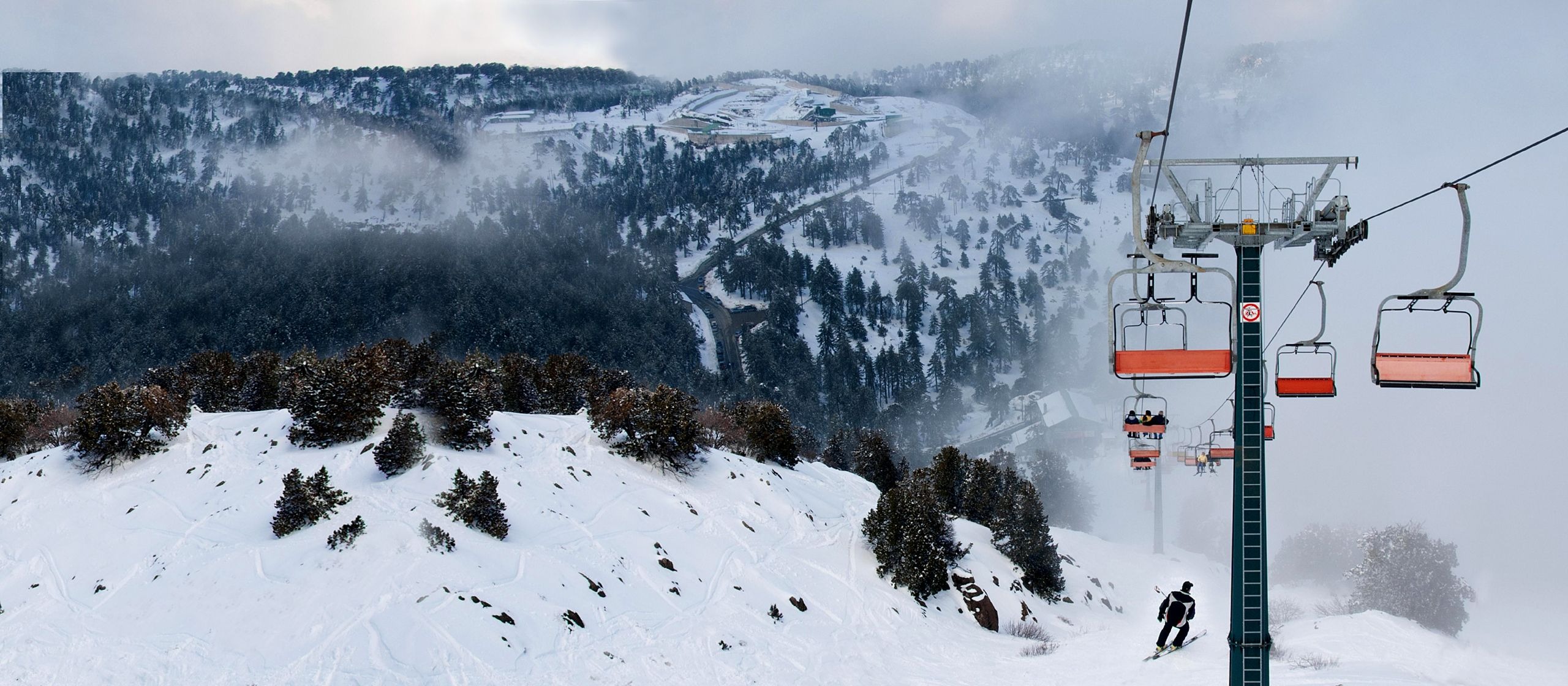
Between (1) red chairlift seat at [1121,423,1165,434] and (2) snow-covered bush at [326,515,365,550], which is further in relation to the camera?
(1) red chairlift seat at [1121,423,1165,434]

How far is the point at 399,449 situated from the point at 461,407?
4.60 m

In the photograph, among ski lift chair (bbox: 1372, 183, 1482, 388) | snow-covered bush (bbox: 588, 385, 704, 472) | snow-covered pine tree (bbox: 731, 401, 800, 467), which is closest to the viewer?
ski lift chair (bbox: 1372, 183, 1482, 388)

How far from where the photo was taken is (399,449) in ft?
105

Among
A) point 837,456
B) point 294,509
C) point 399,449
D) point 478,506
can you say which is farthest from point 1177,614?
point 837,456

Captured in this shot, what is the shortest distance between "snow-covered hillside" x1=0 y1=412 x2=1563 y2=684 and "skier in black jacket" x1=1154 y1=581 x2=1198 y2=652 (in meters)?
0.63

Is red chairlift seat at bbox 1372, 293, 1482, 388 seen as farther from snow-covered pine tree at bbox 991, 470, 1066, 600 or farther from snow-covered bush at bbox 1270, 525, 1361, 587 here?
snow-covered bush at bbox 1270, 525, 1361, 587

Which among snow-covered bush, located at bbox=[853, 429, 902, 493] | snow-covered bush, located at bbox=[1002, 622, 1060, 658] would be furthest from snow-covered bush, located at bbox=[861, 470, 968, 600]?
snow-covered bush, located at bbox=[853, 429, 902, 493]

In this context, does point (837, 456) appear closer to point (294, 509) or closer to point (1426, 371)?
point (294, 509)

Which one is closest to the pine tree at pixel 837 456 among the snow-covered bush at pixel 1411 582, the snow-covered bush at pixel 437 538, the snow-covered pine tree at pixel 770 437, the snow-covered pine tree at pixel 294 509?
the snow-covered pine tree at pixel 770 437

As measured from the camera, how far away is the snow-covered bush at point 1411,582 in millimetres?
65375

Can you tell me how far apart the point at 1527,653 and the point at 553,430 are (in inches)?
3923

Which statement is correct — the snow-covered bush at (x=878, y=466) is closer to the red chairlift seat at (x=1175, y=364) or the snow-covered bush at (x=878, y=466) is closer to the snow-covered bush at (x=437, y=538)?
the snow-covered bush at (x=437, y=538)

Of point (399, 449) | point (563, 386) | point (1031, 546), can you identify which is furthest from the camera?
point (563, 386)

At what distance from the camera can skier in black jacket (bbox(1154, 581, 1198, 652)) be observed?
22.3 m
